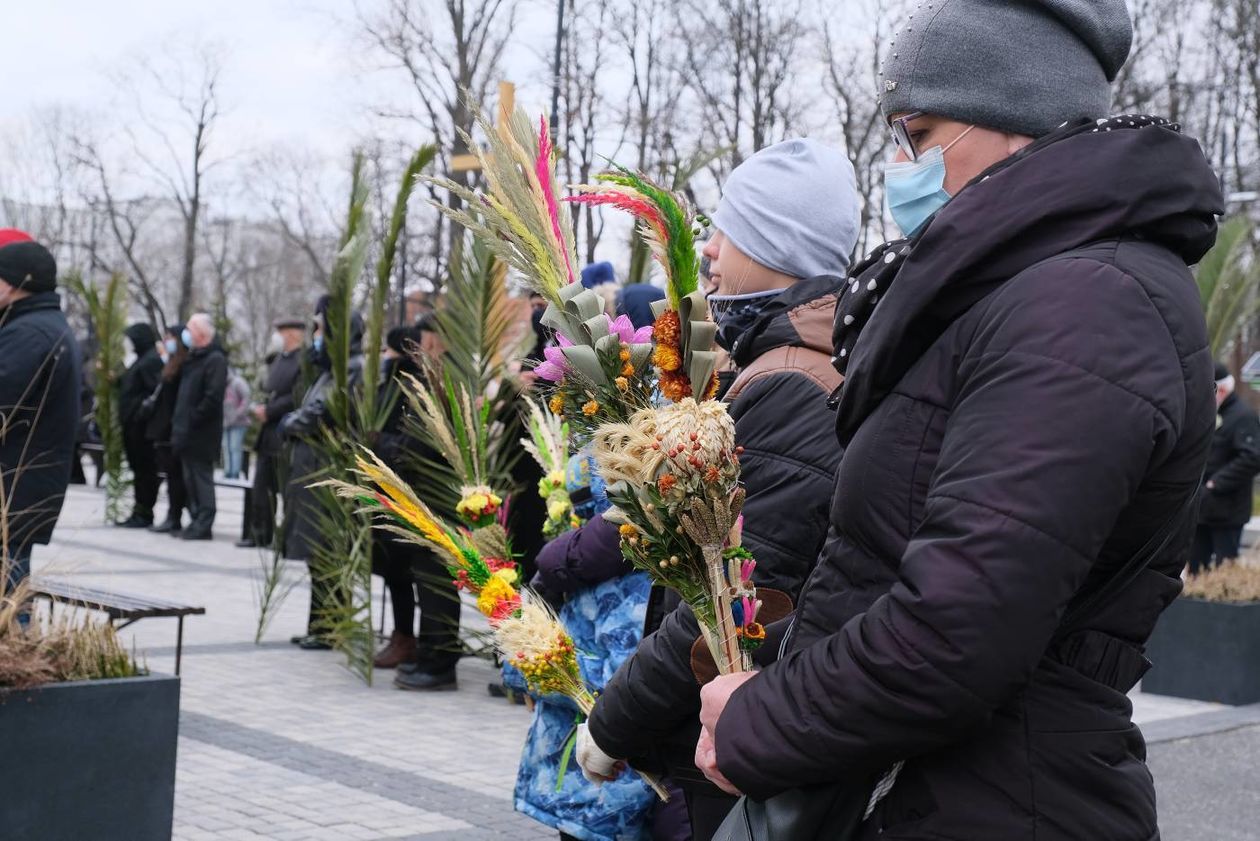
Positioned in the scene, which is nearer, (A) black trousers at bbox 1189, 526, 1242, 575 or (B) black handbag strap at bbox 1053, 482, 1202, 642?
(B) black handbag strap at bbox 1053, 482, 1202, 642

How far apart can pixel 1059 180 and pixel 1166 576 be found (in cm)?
50

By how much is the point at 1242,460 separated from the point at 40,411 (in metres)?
8.54

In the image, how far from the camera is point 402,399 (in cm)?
824

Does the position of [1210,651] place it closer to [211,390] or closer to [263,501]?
[263,501]

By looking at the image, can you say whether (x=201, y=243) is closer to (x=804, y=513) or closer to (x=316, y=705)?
(x=316, y=705)

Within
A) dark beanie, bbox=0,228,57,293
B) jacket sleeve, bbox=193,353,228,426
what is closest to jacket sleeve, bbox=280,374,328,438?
dark beanie, bbox=0,228,57,293

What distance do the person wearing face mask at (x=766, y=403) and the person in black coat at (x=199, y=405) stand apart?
1228cm

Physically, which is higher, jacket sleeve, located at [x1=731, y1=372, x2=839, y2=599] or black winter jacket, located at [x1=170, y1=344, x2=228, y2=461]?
black winter jacket, located at [x1=170, y1=344, x2=228, y2=461]

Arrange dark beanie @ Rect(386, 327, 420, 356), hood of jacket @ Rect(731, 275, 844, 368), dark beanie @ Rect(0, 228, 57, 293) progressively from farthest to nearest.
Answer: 1. dark beanie @ Rect(386, 327, 420, 356)
2. dark beanie @ Rect(0, 228, 57, 293)
3. hood of jacket @ Rect(731, 275, 844, 368)

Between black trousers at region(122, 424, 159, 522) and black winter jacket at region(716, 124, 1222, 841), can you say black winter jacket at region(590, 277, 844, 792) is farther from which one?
black trousers at region(122, 424, 159, 522)

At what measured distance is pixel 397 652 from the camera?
866 cm

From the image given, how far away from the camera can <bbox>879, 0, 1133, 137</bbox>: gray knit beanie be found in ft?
6.32

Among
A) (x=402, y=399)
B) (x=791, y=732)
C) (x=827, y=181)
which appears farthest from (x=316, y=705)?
(x=791, y=732)

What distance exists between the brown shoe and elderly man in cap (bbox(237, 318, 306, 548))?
152 inches
